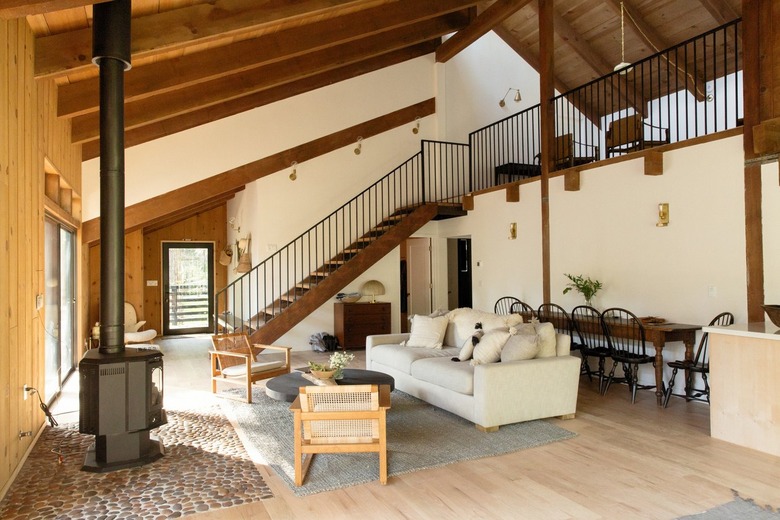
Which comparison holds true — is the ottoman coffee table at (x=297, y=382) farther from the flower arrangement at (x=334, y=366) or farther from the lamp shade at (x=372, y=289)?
the lamp shade at (x=372, y=289)

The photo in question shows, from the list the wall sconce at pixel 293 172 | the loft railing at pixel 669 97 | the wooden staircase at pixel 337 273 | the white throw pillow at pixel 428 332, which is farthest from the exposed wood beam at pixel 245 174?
the white throw pillow at pixel 428 332

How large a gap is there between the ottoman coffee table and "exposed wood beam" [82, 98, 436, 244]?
11.5 ft

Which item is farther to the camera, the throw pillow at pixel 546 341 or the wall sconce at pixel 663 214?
the wall sconce at pixel 663 214

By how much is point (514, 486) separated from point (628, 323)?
9.61 feet

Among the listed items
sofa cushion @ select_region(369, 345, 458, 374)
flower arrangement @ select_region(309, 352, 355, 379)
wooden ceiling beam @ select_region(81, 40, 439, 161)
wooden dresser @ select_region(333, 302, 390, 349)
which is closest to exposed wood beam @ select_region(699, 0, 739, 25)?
wooden ceiling beam @ select_region(81, 40, 439, 161)

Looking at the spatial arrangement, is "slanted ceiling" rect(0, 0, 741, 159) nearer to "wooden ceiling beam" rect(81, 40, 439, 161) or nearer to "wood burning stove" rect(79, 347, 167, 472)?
"wooden ceiling beam" rect(81, 40, 439, 161)

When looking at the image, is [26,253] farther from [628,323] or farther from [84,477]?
[628,323]

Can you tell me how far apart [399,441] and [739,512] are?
85.9 inches

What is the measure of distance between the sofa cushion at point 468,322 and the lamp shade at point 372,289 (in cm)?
307

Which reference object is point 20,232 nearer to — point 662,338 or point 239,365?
point 239,365

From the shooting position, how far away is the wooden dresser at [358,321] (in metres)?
8.70

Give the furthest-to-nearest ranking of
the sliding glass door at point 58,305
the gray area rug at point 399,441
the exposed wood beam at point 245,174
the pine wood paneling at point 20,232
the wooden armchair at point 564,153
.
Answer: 1. the wooden armchair at point 564,153
2. the exposed wood beam at point 245,174
3. the sliding glass door at point 58,305
4. the gray area rug at point 399,441
5. the pine wood paneling at point 20,232

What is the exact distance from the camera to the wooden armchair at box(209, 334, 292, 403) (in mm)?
5273

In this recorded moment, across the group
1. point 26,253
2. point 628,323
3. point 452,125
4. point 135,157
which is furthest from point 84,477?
point 452,125
